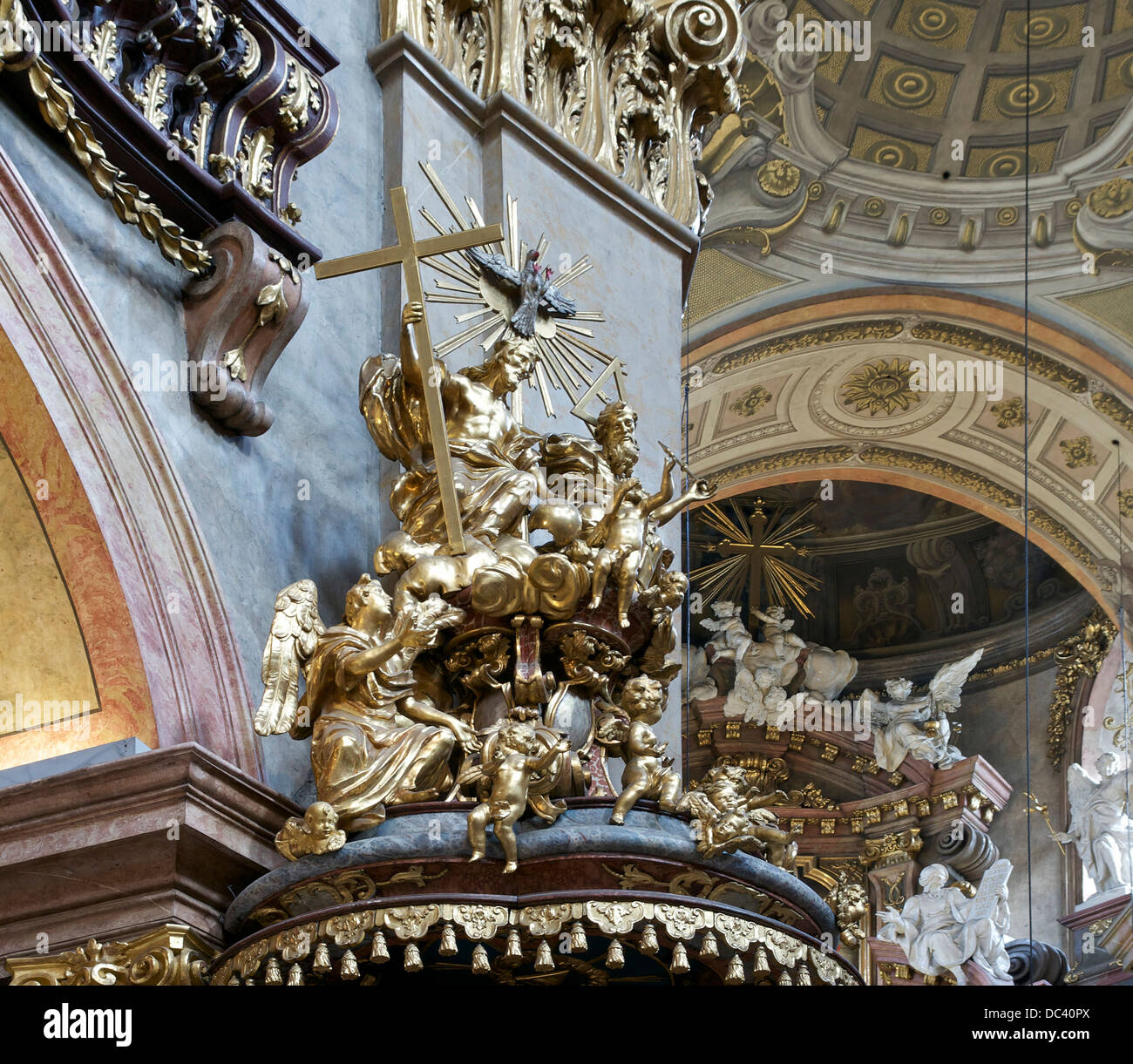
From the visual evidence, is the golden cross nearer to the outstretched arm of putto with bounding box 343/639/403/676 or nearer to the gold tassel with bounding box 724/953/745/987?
the outstretched arm of putto with bounding box 343/639/403/676

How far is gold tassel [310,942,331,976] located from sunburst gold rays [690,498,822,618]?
12334 mm

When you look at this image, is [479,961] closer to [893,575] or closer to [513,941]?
[513,941]

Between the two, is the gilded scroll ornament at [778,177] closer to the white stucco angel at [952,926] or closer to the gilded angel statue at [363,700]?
the white stucco angel at [952,926]

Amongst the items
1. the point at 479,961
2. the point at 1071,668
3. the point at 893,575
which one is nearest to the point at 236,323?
the point at 479,961

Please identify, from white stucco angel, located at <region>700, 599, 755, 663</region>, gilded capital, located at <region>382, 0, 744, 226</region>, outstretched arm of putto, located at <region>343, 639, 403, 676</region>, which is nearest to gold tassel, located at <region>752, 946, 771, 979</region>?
outstretched arm of putto, located at <region>343, 639, 403, 676</region>

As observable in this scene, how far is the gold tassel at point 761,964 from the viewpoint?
3820 mm

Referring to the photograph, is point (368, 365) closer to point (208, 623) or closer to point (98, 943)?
point (208, 623)

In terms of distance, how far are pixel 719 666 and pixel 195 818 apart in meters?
11.8

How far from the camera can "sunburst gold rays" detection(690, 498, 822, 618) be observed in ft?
52.5

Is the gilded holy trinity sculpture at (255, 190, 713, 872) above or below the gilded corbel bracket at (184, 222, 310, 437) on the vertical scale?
below

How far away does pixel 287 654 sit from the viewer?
422 centimetres

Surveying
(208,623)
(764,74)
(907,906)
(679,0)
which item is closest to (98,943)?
(208,623)

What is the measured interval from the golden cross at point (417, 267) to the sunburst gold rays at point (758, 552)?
1121 centimetres

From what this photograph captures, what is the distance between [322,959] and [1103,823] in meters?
11.1
